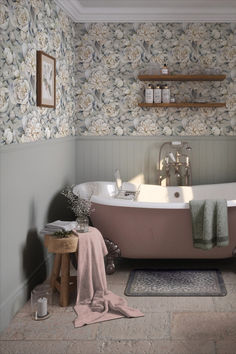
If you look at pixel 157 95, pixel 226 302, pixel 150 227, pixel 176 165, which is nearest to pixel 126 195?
pixel 176 165

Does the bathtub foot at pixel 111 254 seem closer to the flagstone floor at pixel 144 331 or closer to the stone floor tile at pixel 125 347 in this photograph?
the flagstone floor at pixel 144 331

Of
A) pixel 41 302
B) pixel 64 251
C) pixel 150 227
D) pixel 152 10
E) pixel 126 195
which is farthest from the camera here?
pixel 152 10

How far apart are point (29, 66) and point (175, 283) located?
7.15 ft

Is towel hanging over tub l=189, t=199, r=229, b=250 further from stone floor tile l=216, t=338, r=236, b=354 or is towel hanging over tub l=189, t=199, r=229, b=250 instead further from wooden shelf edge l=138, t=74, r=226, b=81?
wooden shelf edge l=138, t=74, r=226, b=81

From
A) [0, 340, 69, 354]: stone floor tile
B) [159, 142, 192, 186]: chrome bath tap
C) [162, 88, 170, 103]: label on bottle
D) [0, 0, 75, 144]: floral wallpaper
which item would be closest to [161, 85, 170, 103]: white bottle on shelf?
[162, 88, 170, 103]: label on bottle

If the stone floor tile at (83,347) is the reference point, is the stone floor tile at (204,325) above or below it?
above

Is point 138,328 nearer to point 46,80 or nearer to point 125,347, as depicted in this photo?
point 125,347

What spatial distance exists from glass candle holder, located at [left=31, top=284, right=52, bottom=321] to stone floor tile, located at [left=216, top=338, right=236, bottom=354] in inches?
47.9

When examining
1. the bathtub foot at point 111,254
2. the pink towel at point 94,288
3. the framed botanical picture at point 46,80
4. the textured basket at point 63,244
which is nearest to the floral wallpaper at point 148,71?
the framed botanical picture at point 46,80

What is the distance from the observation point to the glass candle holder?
3.17 metres

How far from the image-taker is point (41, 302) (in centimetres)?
317

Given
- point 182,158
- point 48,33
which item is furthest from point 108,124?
point 48,33

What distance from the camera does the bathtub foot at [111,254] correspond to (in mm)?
4035

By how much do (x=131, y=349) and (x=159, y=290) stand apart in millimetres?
1002
